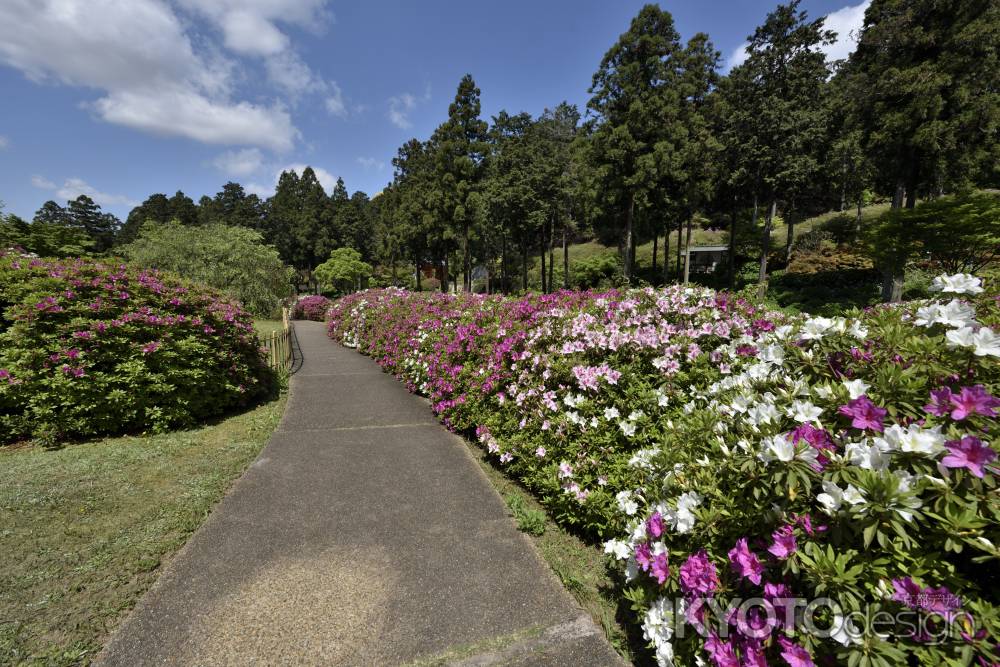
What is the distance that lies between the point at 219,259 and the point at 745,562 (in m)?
26.1

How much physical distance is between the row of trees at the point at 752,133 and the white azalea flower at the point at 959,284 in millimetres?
17115

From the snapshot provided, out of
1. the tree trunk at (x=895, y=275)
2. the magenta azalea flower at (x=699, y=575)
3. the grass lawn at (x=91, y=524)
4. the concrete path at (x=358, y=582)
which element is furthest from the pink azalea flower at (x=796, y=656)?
the tree trunk at (x=895, y=275)

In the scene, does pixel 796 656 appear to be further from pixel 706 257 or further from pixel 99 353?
pixel 706 257

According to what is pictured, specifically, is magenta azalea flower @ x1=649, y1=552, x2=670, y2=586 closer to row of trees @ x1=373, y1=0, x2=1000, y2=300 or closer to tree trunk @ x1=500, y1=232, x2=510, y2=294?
row of trees @ x1=373, y1=0, x2=1000, y2=300

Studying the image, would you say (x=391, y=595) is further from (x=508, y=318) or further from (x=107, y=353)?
(x=107, y=353)

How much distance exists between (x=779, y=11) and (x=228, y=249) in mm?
28414

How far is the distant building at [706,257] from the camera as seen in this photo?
102ft

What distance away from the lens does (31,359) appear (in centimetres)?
488

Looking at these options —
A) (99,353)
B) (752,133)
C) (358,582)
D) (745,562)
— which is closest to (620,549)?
(745,562)

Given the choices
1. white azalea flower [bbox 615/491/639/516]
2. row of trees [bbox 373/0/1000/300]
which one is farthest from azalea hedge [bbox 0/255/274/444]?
row of trees [bbox 373/0/1000/300]

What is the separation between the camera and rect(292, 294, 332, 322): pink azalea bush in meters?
28.2

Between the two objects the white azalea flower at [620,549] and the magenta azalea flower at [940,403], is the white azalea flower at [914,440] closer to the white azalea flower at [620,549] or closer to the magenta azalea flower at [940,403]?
the magenta azalea flower at [940,403]

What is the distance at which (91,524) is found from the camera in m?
3.32

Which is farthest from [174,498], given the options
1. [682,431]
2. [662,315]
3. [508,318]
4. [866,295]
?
[866,295]
